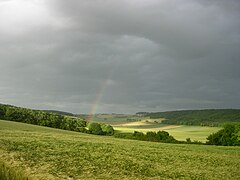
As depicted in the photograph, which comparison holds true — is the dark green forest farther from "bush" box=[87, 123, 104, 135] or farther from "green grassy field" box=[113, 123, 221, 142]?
"green grassy field" box=[113, 123, 221, 142]

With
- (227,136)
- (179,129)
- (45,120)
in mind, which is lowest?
(227,136)

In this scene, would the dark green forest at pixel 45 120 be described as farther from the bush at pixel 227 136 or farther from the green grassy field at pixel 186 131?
the bush at pixel 227 136

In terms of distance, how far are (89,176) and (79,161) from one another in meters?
4.20

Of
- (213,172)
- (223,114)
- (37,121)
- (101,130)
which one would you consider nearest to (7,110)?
(37,121)

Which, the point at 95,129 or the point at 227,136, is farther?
the point at 95,129

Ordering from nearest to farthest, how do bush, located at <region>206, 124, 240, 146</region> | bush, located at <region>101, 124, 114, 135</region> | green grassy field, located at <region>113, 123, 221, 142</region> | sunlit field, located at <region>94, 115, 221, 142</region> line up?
1. bush, located at <region>206, 124, 240, 146</region>
2. green grassy field, located at <region>113, 123, 221, 142</region>
3. sunlit field, located at <region>94, 115, 221, 142</region>
4. bush, located at <region>101, 124, 114, 135</region>

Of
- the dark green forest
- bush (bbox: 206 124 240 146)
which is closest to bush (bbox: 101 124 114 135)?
the dark green forest

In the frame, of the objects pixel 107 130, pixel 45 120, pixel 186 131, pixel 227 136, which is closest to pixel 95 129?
pixel 107 130

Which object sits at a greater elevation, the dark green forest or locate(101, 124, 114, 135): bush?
the dark green forest

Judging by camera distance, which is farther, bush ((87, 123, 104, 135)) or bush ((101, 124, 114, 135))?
bush ((101, 124, 114, 135))

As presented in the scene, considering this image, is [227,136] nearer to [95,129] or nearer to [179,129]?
[179,129]

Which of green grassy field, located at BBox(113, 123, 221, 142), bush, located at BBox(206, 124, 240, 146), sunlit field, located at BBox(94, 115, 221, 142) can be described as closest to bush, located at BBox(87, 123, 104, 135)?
sunlit field, located at BBox(94, 115, 221, 142)

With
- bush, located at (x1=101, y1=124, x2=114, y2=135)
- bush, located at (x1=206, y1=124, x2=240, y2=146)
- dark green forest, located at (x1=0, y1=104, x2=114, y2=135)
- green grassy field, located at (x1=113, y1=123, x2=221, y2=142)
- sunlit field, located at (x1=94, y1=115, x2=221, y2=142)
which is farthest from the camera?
bush, located at (x1=101, y1=124, x2=114, y2=135)

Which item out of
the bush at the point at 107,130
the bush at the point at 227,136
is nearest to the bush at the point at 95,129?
the bush at the point at 107,130
